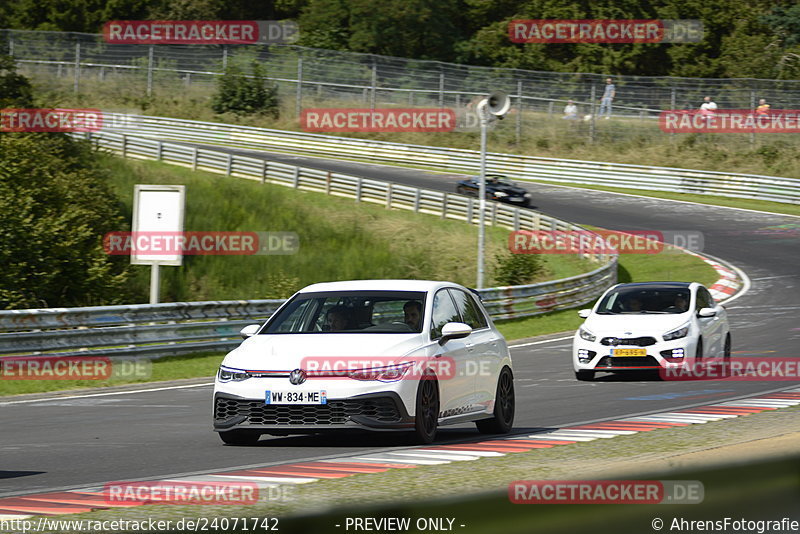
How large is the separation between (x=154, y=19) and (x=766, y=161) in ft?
151

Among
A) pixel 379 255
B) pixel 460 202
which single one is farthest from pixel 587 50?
pixel 379 255

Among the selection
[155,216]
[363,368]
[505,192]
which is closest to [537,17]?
[505,192]

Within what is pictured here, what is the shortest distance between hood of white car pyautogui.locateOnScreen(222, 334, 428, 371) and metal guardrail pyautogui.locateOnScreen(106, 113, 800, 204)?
40.8 metres

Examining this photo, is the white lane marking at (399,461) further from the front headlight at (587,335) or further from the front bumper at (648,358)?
the front headlight at (587,335)

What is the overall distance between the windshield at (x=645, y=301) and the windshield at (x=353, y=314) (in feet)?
25.5

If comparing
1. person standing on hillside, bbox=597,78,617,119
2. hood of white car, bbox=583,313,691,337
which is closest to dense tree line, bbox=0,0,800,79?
person standing on hillside, bbox=597,78,617,119

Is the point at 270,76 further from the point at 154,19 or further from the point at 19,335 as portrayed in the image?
the point at 19,335

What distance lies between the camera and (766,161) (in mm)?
54500

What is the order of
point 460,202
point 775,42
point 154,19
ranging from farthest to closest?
point 154,19
point 775,42
point 460,202

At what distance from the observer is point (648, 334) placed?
55.9ft

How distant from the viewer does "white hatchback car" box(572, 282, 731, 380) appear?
667 inches

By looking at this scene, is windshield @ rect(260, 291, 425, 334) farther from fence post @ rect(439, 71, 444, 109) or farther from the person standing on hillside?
fence post @ rect(439, 71, 444, 109)

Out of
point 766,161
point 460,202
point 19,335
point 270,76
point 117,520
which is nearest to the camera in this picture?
point 117,520

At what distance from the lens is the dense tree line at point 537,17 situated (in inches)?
3007
